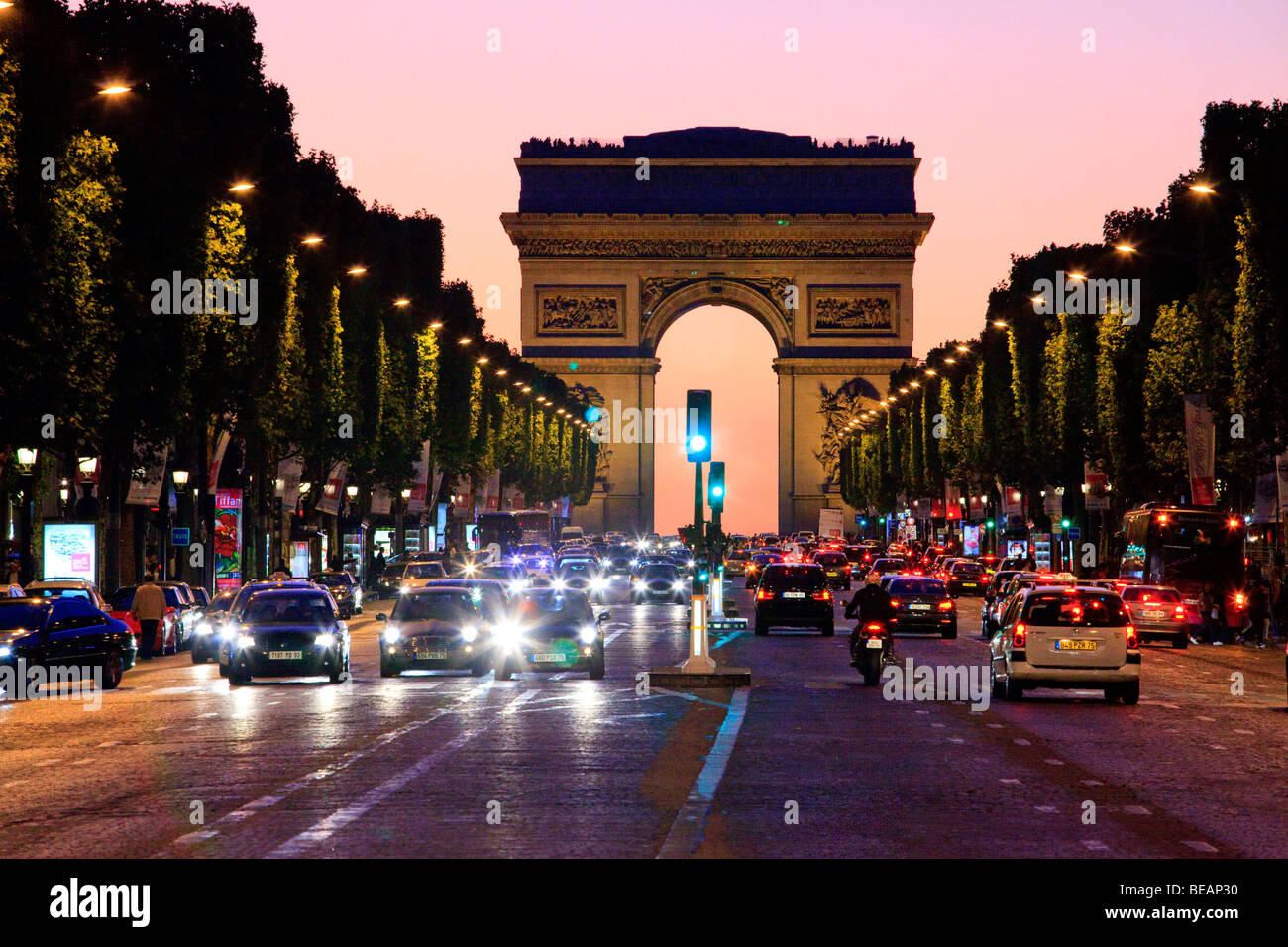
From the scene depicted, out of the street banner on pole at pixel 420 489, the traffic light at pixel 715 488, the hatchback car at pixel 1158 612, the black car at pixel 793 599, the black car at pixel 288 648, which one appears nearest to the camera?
the black car at pixel 288 648

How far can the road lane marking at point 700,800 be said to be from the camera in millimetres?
13102

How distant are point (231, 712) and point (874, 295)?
134693 millimetres

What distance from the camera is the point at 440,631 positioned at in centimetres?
3375

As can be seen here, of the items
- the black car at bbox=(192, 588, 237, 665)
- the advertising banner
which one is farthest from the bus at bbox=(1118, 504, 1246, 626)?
the black car at bbox=(192, 588, 237, 665)

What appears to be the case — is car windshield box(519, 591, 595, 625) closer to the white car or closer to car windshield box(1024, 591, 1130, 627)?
the white car

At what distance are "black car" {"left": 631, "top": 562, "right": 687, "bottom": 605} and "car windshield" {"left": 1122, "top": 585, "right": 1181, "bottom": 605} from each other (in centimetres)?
2418

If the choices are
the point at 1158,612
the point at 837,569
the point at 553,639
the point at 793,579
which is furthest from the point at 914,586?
the point at 837,569

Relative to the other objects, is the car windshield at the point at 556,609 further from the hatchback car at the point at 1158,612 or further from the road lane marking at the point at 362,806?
the hatchback car at the point at 1158,612

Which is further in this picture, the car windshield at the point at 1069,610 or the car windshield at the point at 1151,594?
the car windshield at the point at 1151,594

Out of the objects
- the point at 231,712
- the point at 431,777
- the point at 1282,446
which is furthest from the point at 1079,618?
the point at 1282,446

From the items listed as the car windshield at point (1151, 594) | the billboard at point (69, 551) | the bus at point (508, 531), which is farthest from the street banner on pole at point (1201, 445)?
the bus at point (508, 531)

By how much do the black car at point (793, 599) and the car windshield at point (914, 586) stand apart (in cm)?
160

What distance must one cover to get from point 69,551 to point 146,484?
267 inches

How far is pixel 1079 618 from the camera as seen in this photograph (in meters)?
28.3
